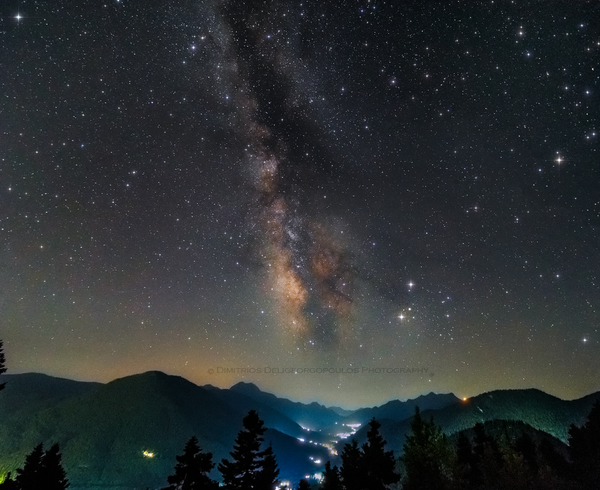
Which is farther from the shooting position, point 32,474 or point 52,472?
point 32,474

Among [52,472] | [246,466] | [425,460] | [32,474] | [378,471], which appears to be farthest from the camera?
[32,474]

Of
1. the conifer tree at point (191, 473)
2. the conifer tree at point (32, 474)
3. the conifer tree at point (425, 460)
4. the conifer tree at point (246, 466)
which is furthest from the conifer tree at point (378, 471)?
the conifer tree at point (32, 474)

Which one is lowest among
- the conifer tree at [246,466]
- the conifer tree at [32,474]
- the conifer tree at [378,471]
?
the conifer tree at [32,474]

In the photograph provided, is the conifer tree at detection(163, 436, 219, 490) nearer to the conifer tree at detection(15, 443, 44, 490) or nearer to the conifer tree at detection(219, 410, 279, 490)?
the conifer tree at detection(219, 410, 279, 490)

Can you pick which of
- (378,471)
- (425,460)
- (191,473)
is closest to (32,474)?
(191,473)

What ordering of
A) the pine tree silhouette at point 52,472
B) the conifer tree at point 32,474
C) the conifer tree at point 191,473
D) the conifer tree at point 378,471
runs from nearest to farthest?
1. the conifer tree at point 191,473
2. the conifer tree at point 378,471
3. the conifer tree at point 32,474
4. the pine tree silhouette at point 52,472

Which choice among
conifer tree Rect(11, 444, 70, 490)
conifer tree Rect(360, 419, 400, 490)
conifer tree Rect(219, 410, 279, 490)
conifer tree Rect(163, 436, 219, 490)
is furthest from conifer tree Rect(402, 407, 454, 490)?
conifer tree Rect(11, 444, 70, 490)

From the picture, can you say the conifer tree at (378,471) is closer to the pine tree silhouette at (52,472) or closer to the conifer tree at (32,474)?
the pine tree silhouette at (52,472)

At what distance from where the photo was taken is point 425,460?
2566cm

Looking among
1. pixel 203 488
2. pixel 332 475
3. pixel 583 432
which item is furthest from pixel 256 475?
pixel 583 432

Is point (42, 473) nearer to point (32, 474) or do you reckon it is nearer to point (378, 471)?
point (32, 474)

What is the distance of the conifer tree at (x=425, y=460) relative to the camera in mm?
24844

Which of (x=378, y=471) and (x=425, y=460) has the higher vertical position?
(x=425, y=460)

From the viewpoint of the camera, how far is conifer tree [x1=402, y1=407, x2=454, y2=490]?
81.5 ft
